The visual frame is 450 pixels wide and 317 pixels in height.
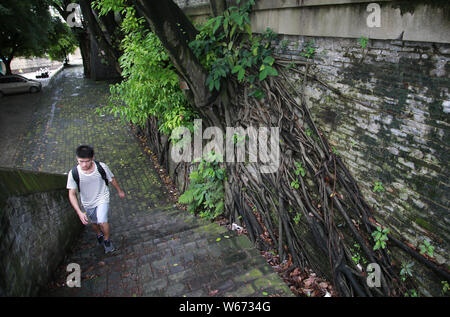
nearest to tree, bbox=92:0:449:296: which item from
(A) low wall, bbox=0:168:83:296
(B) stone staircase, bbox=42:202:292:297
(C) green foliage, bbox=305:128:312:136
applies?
(C) green foliage, bbox=305:128:312:136

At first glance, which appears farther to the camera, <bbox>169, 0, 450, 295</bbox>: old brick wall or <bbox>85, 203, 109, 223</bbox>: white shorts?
<bbox>85, 203, 109, 223</bbox>: white shorts

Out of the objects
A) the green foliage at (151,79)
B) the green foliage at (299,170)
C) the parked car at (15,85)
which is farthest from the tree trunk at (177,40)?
the parked car at (15,85)

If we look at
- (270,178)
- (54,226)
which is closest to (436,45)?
(270,178)

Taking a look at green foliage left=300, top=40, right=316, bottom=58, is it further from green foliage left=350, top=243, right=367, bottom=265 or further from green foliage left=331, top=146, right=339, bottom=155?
green foliage left=350, top=243, right=367, bottom=265

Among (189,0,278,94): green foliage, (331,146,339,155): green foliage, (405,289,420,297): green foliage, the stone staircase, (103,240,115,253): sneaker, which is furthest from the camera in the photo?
(189,0,278,94): green foliage

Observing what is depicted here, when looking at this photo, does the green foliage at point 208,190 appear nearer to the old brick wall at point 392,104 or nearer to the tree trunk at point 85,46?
the old brick wall at point 392,104

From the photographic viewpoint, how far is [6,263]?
258 cm

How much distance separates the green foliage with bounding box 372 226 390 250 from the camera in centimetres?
316

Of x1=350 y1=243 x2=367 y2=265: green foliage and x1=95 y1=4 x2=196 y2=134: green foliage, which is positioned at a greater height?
x1=95 y1=4 x2=196 y2=134: green foliage

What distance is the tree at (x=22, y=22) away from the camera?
1380 cm

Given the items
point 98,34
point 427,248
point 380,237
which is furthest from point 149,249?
point 98,34

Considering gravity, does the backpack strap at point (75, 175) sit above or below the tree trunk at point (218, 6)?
below

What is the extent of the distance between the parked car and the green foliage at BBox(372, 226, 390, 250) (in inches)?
797

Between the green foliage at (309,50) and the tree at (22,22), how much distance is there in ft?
48.9
